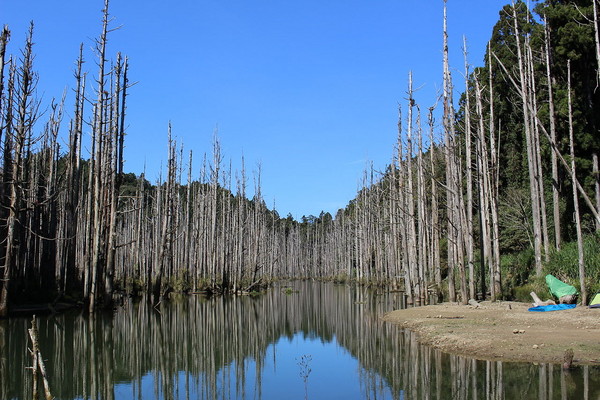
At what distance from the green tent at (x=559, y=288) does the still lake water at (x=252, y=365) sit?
183 inches

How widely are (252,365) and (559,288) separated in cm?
915

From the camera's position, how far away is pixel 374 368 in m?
10.1

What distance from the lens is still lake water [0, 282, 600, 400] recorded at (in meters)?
7.99

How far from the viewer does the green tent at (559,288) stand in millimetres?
14820

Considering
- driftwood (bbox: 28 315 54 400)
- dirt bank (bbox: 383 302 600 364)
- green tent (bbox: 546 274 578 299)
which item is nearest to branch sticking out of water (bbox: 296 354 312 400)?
dirt bank (bbox: 383 302 600 364)

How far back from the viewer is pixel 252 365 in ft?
36.1

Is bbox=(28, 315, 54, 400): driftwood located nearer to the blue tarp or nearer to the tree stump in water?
the tree stump in water

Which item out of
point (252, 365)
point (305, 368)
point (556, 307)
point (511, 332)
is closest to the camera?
point (305, 368)

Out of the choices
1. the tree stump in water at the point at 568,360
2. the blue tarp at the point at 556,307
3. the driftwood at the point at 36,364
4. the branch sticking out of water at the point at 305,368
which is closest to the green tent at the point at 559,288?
A: the blue tarp at the point at 556,307

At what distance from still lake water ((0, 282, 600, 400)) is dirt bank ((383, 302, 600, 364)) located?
482mm

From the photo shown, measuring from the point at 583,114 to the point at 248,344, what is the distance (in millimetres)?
14616

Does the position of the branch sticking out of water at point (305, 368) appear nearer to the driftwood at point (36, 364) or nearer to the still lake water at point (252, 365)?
the still lake water at point (252, 365)

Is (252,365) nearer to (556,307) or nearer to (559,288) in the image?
(556,307)

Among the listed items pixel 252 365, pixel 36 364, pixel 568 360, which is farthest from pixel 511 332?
pixel 36 364
